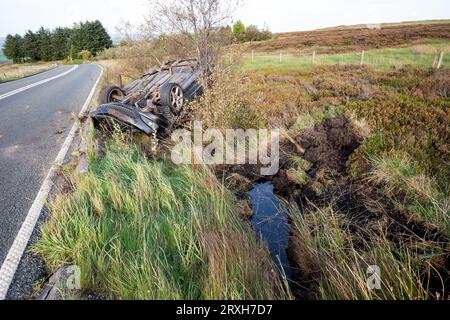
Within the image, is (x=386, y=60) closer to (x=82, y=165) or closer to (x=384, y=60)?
(x=384, y=60)

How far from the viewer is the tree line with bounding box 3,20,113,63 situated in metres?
63.2

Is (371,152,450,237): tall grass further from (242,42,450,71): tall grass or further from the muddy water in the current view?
(242,42,450,71): tall grass

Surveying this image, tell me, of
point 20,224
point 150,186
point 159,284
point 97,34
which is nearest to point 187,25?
point 150,186

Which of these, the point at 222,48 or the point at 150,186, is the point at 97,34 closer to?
the point at 222,48

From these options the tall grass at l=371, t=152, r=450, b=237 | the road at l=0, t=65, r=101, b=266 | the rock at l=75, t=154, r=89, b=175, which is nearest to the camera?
the tall grass at l=371, t=152, r=450, b=237

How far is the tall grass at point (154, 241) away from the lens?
2197 millimetres

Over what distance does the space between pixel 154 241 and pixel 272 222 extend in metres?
1.75

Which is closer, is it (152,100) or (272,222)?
(272,222)

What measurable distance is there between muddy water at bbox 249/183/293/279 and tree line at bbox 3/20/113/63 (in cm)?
6997

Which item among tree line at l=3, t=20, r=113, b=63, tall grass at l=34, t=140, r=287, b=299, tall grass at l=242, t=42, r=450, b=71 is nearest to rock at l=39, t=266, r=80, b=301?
tall grass at l=34, t=140, r=287, b=299

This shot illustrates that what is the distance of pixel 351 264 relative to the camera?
8.41ft

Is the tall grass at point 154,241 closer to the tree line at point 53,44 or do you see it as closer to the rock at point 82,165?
the rock at point 82,165

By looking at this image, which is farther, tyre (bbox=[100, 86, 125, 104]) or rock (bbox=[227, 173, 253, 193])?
tyre (bbox=[100, 86, 125, 104])

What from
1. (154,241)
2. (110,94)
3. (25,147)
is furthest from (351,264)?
(110,94)
